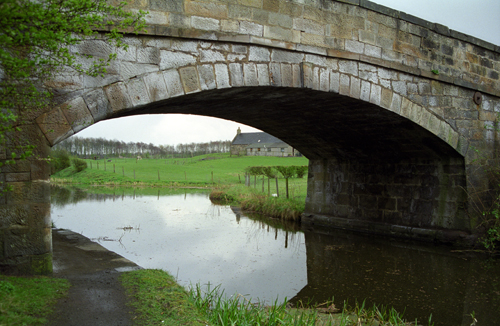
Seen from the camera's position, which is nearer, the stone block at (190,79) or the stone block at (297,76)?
the stone block at (190,79)

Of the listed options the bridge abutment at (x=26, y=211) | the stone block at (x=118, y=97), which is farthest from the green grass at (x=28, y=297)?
the stone block at (x=118, y=97)

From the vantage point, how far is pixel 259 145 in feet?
209

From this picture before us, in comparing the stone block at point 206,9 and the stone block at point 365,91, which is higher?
the stone block at point 206,9

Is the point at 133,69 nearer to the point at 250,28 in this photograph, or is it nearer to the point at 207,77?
the point at 207,77

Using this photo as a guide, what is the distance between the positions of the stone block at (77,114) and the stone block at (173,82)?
1.03 m

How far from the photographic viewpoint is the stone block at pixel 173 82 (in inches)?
198

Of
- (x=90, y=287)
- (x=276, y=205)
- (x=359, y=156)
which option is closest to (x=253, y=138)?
(x=276, y=205)

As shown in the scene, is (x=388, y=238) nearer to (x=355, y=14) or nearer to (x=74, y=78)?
(x=355, y=14)

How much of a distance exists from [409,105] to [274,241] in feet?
14.4

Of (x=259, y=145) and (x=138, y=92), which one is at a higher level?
(x=259, y=145)

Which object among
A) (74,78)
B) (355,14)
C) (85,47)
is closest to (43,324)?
(74,78)

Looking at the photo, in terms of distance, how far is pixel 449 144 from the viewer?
26.0 feet

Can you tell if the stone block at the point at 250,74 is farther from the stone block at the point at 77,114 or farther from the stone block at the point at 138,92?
the stone block at the point at 77,114

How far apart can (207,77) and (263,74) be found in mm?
869
